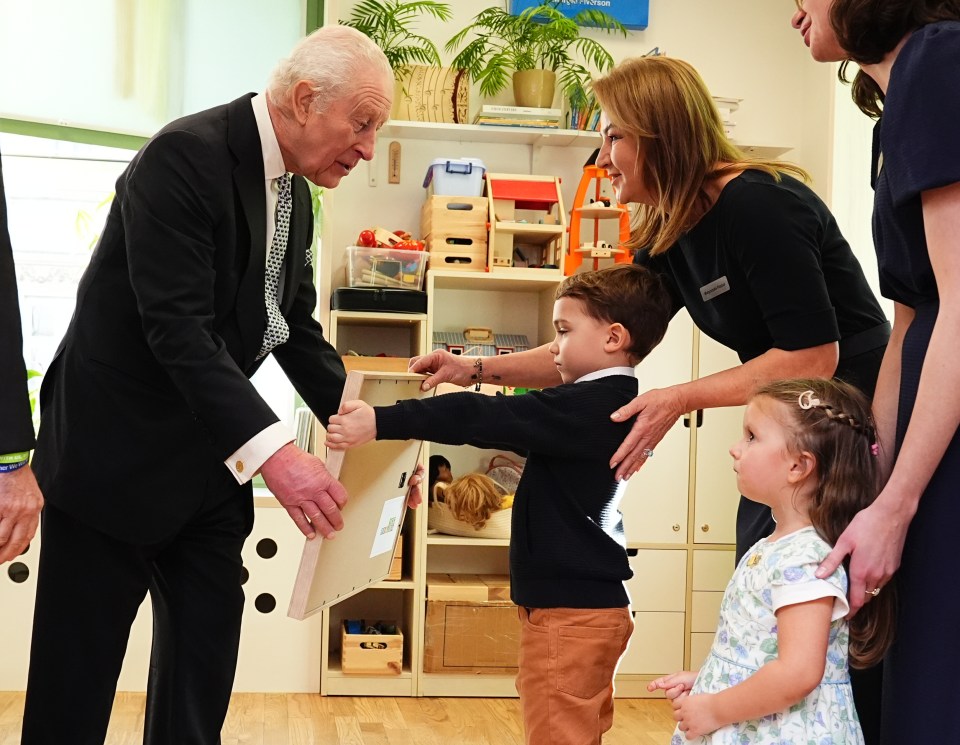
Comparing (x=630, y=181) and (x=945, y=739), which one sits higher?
(x=630, y=181)

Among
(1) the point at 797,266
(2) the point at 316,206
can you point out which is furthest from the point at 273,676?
(1) the point at 797,266

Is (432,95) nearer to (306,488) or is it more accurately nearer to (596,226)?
(596,226)

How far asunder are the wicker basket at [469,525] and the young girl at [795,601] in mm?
2078

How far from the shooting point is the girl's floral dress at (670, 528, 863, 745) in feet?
4.00

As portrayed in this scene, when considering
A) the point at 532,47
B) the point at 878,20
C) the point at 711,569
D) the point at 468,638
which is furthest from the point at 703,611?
the point at 878,20

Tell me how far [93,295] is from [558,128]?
7.96 ft

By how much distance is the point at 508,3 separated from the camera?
393 centimetres

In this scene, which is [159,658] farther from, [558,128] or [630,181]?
[558,128]

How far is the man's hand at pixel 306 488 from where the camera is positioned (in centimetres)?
156

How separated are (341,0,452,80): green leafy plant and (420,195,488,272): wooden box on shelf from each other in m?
0.53

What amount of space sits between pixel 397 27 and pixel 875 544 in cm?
298

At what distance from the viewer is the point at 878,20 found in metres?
1.15

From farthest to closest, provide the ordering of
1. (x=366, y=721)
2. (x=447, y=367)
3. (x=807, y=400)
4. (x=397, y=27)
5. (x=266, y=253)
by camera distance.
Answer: (x=397, y=27) → (x=366, y=721) → (x=447, y=367) → (x=266, y=253) → (x=807, y=400)

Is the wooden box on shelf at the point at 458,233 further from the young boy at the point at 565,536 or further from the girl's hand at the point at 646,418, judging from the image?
the girl's hand at the point at 646,418
